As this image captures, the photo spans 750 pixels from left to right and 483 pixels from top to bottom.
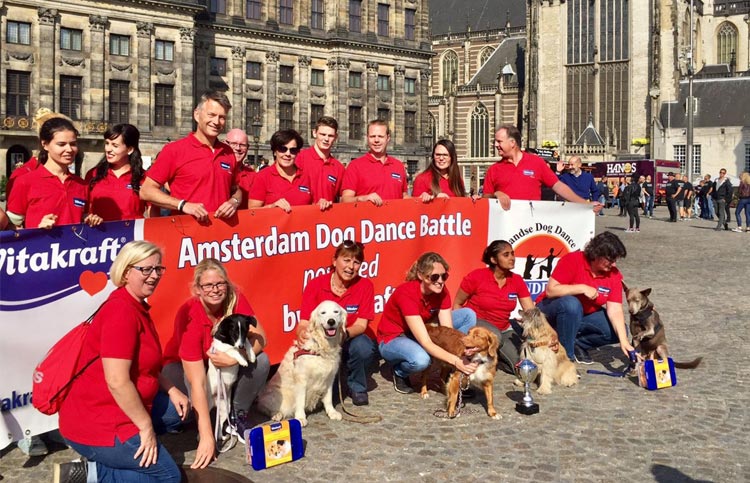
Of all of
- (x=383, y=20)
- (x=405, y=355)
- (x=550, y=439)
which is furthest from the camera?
(x=383, y=20)

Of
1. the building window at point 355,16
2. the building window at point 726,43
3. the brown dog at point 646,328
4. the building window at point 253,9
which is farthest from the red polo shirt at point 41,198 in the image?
the building window at point 726,43

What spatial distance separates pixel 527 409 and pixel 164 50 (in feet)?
112

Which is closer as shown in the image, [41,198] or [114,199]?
[41,198]

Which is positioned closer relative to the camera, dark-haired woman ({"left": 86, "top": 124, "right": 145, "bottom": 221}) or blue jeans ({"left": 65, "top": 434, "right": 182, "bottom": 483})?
blue jeans ({"left": 65, "top": 434, "right": 182, "bottom": 483})

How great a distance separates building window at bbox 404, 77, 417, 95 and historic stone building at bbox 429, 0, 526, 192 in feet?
80.9

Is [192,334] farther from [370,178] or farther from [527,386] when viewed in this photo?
[370,178]

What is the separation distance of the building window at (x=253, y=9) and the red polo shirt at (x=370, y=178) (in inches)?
1399

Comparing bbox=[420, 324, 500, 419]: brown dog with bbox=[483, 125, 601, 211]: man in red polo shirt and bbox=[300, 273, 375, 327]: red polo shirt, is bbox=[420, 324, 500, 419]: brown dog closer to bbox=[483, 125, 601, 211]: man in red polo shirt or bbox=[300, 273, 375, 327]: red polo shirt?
bbox=[300, 273, 375, 327]: red polo shirt

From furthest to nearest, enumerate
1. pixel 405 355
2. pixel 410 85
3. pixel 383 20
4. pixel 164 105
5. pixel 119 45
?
pixel 410 85
pixel 383 20
pixel 164 105
pixel 119 45
pixel 405 355

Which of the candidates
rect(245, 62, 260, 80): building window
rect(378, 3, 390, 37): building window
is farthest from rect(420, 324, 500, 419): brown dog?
rect(378, 3, 390, 37): building window

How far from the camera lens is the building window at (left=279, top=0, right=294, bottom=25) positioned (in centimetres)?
4134

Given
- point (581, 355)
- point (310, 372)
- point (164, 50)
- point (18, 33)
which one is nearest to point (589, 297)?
point (581, 355)

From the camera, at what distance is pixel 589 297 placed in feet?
22.8

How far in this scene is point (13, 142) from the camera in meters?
31.8
